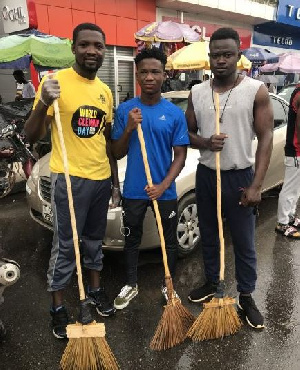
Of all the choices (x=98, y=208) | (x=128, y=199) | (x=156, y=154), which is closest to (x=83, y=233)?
(x=98, y=208)

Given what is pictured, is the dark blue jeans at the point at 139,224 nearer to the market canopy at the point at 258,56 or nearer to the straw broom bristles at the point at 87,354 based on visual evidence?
the straw broom bristles at the point at 87,354

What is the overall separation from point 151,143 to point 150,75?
0.48 metres

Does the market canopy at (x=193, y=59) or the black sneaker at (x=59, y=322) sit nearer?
the black sneaker at (x=59, y=322)

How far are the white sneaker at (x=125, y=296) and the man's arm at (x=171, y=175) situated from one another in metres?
0.92

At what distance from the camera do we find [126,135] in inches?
97.2

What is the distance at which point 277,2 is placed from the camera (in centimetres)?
1703

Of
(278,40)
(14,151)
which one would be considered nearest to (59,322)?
(14,151)

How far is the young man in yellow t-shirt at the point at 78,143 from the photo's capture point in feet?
7.43

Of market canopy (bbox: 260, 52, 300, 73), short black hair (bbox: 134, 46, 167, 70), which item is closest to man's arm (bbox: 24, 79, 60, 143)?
short black hair (bbox: 134, 46, 167, 70)

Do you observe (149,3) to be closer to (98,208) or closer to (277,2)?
(277,2)

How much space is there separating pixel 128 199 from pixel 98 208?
257mm

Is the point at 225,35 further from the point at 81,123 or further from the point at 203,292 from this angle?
the point at 203,292

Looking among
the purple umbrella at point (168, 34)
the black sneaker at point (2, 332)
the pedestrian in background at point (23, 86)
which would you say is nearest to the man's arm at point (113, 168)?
the black sneaker at point (2, 332)

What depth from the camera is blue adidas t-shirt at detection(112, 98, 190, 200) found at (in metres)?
2.54
